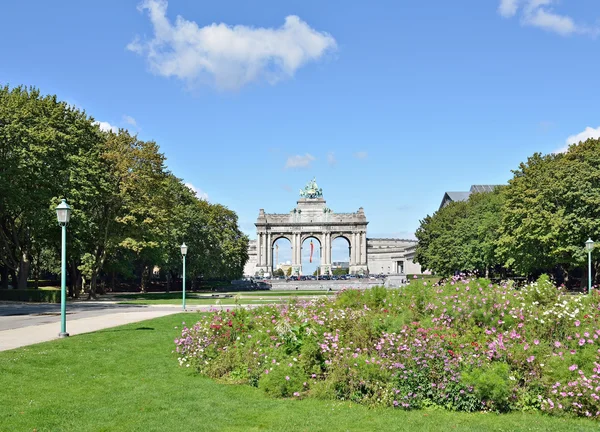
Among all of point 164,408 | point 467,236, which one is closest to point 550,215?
point 467,236

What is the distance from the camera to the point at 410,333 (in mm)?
12062

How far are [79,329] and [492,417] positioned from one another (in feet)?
56.3

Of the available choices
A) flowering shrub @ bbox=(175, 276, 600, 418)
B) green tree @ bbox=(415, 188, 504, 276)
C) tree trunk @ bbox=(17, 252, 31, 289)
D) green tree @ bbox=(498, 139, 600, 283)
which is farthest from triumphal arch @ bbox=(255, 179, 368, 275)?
flowering shrub @ bbox=(175, 276, 600, 418)

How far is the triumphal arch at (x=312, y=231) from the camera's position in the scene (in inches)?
5974

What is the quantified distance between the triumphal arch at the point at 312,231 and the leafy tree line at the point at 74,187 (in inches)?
3655

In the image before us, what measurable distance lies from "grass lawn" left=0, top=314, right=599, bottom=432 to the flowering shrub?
1.29 ft

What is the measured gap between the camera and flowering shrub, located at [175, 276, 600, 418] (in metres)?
10.5

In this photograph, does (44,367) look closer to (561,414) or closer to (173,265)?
(561,414)

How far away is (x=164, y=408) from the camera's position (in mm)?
10672

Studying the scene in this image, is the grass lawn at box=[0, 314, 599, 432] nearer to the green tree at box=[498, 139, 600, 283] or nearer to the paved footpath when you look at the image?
the paved footpath

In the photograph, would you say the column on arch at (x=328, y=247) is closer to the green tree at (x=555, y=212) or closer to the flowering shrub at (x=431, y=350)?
the green tree at (x=555, y=212)

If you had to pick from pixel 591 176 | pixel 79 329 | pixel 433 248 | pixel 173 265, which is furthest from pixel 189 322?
pixel 433 248

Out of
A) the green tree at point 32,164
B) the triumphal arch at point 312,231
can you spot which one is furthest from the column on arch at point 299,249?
the green tree at point 32,164

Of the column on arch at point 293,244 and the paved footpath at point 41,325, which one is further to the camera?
the column on arch at point 293,244
